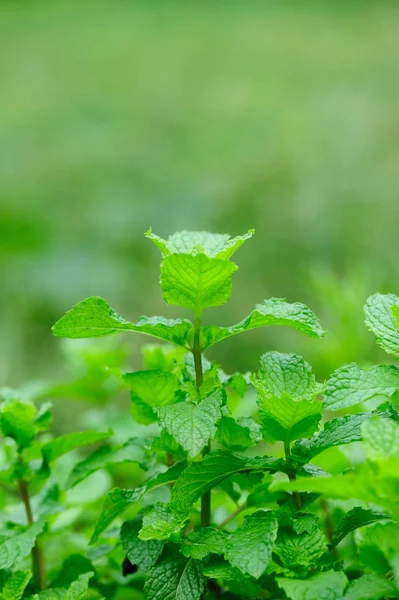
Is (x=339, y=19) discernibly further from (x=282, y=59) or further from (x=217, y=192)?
(x=217, y=192)

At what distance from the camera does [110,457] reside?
2.38 ft

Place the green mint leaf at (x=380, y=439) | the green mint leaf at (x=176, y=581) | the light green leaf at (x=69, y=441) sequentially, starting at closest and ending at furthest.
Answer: the green mint leaf at (x=380, y=439) → the green mint leaf at (x=176, y=581) → the light green leaf at (x=69, y=441)

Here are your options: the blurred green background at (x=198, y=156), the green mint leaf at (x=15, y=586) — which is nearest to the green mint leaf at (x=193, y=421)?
the green mint leaf at (x=15, y=586)

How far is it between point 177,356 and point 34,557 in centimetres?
28

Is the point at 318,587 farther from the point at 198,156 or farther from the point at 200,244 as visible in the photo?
the point at 198,156

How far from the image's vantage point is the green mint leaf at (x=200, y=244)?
62cm

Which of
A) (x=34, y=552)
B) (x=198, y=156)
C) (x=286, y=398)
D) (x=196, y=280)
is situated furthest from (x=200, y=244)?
(x=198, y=156)

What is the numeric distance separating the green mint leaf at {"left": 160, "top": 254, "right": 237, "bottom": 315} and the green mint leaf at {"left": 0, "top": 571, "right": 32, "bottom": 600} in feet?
0.99

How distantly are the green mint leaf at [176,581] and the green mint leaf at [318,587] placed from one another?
3.7 inches

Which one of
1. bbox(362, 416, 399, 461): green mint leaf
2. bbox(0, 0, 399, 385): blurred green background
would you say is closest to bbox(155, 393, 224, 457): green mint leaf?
bbox(362, 416, 399, 461): green mint leaf

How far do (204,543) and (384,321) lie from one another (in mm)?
255

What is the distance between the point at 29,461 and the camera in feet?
2.52

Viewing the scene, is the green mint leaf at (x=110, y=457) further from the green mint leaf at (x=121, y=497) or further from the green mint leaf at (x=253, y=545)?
the green mint leaf at (x=253, y=545)

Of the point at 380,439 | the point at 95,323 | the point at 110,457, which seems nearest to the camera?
the point at 380,439
